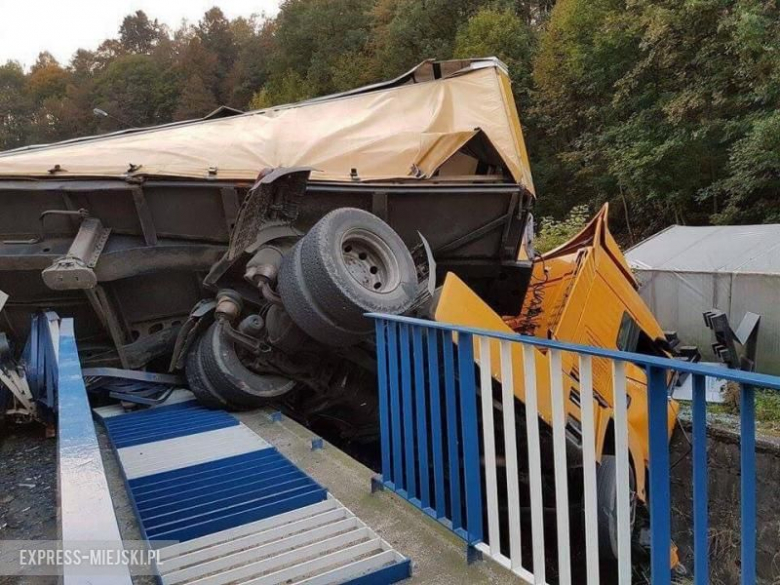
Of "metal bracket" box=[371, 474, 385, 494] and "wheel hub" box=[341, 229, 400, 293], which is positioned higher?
"wheel hub" box=[341, 229, 400, 293]

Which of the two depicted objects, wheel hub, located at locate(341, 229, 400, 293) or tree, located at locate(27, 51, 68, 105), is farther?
tree, located at locate(27, 51, 68, 105)

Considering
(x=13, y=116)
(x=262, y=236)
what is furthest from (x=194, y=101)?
(x=262, y=236)

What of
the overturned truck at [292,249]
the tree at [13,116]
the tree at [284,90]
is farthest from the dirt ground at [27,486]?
the tree at [13,116]

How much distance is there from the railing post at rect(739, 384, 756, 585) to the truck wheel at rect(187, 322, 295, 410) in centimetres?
343

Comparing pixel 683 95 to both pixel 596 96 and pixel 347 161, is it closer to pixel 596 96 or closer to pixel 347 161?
pixel 596 96

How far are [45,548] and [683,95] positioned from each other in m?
14.9

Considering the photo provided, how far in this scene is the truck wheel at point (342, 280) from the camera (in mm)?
3627

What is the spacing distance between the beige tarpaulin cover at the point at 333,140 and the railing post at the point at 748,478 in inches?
150

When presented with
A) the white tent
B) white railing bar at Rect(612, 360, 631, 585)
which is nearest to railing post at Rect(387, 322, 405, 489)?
white railing bar at Rect(612, 360, 631, 585)

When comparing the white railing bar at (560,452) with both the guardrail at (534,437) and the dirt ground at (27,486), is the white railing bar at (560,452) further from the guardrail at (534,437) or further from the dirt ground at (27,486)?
the dirt ground at (27,486)

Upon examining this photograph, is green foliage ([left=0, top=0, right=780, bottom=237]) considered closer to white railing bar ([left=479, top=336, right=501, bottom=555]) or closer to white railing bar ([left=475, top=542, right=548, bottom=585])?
white railing bar ([left=479, top=336, right=501, bottom=555])

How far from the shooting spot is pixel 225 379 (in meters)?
4.18

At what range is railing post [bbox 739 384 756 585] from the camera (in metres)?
1.30

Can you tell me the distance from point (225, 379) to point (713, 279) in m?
7.69
